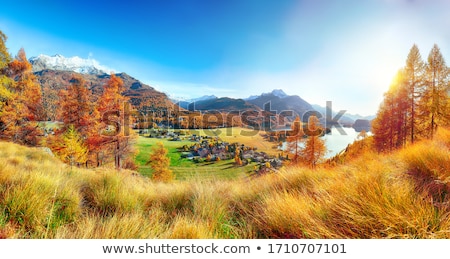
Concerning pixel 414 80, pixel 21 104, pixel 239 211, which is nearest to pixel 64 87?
pixel 21 104

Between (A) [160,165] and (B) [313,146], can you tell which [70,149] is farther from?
(B) [313,146]

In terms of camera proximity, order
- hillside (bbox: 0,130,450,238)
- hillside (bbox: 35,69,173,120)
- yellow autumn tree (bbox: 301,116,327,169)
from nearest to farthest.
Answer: hillside (bbox: 0,130,450,238)
yellow autumn tree (bbox: 301,116,327,169)
hillside (bbox: 35,69,173,120)

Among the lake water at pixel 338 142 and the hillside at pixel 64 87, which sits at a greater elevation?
the hillside at pixel 64 87

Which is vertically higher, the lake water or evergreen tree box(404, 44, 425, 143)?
evergreen tree box(404, 44, 425, 143)

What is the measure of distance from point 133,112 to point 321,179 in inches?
623

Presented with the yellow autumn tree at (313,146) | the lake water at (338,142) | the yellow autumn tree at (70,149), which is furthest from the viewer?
the lake water at (338,142)

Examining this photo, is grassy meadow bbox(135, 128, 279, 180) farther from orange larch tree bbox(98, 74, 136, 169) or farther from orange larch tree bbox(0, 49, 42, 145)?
orange larch tree bbox(0, 49, 42, 145)

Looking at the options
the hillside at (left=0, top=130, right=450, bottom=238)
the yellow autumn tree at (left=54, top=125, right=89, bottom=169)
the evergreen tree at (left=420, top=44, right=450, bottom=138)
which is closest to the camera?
the hillside at (left=0, top=130, right=450, bottom=238)

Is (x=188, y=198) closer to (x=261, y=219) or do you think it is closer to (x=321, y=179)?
(x=261, y=219)

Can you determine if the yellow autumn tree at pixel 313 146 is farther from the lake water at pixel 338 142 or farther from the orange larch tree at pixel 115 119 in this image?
the orange larch tree at pixel 115 119

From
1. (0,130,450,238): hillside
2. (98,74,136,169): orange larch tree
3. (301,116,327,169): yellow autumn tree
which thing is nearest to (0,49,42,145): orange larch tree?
(98,74,136,169): orange larch tree

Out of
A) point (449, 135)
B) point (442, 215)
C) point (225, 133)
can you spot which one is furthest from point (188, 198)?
point (225, 133)

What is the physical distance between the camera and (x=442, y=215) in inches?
75.0

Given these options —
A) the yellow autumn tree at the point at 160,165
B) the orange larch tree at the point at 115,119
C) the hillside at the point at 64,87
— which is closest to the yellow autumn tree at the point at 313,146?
the yellow autumn tree at the point at 160,165
